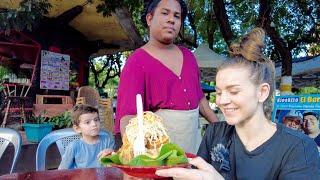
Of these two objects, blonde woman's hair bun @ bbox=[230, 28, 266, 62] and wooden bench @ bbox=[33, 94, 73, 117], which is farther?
wooden bench @ bbox=[33, 94, 73, 117]

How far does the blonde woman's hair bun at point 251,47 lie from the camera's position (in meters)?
1.42

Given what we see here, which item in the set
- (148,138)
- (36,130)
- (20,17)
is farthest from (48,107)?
(148,138)

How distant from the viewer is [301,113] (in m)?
4.33

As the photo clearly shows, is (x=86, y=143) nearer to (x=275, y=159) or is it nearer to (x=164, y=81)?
(x=164, y=81)

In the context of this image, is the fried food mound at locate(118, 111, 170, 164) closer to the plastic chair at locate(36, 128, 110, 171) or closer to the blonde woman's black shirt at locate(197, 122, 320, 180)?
the blonde woman's black shirt at locate(197, 122, 320, 180)

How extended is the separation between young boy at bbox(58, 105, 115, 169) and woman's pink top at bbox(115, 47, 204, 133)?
89 centimetres

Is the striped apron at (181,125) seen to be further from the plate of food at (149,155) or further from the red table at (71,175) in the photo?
the plate of food at (149,155)

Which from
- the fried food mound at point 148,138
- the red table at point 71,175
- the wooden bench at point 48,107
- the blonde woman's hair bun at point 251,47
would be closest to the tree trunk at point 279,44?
the wooden bench at point 48,107

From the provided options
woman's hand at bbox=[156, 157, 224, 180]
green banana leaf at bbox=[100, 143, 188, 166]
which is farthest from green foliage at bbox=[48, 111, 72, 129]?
woman's hand at bbox=[156, 157, 224, 180]

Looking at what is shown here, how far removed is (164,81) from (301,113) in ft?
8.83

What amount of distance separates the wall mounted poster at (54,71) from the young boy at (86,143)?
5435 millimetres

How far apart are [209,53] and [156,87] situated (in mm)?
9021

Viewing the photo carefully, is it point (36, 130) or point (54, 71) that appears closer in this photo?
point (36, 130)

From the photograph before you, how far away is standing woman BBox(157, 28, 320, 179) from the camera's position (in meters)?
1.33
